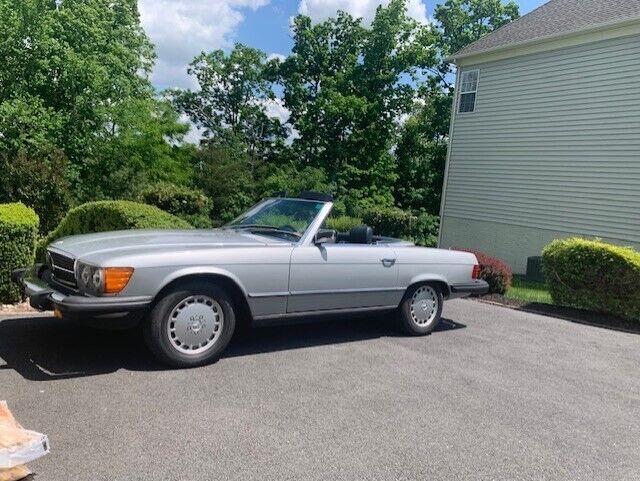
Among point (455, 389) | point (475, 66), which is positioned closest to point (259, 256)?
point (455, 389)

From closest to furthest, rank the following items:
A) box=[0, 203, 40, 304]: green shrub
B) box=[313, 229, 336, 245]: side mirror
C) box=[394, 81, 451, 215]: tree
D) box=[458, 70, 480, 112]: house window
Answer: box=[313, 229, 336, 245]: side mirror, box=[0, 203, 40, 304]: green shrub, box=[458, 70, 480, 112]: house window, box=[394, 81, 451, 215]: tree

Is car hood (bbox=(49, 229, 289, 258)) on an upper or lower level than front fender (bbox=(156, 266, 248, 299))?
upper

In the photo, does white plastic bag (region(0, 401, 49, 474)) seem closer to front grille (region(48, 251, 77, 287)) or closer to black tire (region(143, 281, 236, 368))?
black tire (region(143, 281, 236, 368))

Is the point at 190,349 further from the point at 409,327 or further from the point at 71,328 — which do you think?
the point at 409,327

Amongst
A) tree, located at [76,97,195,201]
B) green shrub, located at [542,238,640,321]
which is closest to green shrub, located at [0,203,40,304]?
green shrub, located at [542,238,640,321]

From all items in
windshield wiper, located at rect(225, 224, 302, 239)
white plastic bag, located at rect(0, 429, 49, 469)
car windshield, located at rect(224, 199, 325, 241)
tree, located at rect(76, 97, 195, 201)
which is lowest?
white plastic bag, located at rect(0, 429, 49, 469)

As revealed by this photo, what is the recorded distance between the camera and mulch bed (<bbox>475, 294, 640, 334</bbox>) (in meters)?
8.16

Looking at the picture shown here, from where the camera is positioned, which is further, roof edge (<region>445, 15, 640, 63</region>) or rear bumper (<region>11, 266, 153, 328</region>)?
roof edge (<region>445, 15, 640, 63</region>)

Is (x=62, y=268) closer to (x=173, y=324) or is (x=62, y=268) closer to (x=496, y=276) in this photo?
(x=173, y=324)

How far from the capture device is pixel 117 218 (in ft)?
24.0

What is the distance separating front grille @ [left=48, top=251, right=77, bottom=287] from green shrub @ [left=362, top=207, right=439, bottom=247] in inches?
583

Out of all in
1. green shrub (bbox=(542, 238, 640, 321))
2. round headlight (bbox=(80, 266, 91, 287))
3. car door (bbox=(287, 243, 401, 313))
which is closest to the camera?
round headlight (bbox=(80, 266, 91, 287))

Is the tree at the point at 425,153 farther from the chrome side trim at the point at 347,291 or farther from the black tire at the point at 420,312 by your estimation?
the chrome side trim at the point at 347,291

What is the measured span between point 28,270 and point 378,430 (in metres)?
3.63
